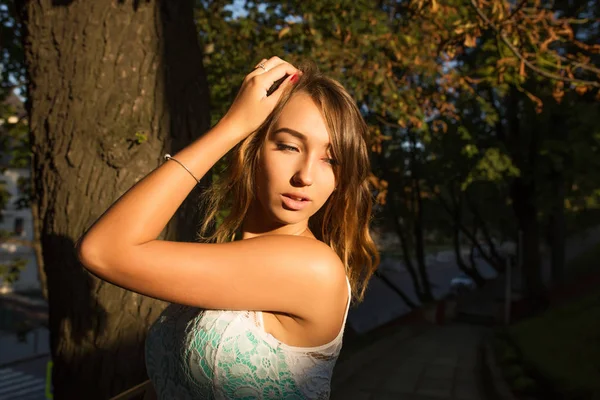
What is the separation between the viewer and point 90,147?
238 cm

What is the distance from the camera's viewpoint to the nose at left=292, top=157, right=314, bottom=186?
1498 millimetres

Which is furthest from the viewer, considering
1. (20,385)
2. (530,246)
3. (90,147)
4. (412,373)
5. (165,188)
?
(20,385)

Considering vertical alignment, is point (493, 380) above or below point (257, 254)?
below

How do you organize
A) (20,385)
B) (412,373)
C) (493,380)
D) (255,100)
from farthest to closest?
1. (20,385)
2. (412,373)
3. (493,380)
4. (255,100)

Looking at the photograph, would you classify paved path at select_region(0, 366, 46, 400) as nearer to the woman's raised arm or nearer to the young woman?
the young woman

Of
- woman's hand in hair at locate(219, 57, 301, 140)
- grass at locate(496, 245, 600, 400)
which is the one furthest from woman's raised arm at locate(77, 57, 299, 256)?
grass at locate(496, 245, 600, 400)

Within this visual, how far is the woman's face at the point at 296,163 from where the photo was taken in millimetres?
1528

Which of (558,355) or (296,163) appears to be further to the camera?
(558,355)

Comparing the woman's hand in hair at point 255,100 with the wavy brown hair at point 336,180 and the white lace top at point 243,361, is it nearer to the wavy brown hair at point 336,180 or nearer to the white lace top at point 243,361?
the wavy brown hair at point 336,180

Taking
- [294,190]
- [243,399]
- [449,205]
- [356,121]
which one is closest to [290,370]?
[243,399]

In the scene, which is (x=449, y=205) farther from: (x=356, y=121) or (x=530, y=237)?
(x=356, y=121)

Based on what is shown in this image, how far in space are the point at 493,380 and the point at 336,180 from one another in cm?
908

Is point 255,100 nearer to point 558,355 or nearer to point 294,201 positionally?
point 294,201

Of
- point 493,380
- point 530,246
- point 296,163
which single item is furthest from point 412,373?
point 296,163
